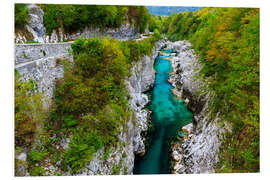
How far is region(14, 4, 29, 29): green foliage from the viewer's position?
15.4ft

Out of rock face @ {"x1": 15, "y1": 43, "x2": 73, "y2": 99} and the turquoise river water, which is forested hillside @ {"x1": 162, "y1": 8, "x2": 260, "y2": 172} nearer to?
the turquoise river water

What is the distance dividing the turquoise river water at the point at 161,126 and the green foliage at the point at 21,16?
7.71m

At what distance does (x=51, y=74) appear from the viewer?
4.16m

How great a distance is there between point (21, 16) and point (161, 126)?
888cm

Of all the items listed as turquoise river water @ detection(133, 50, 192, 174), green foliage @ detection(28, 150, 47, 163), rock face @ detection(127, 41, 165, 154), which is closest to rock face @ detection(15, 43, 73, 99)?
green foliage @ detection(28, 150, 47, 163)

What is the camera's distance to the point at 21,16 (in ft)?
16.3

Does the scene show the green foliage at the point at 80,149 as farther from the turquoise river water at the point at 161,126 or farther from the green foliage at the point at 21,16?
the green foliage at the point at 21,16

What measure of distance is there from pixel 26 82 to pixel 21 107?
2.36 feet

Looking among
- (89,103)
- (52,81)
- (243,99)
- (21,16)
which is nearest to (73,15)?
(21,16)

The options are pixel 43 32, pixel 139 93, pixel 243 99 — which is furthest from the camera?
pixel 139 93

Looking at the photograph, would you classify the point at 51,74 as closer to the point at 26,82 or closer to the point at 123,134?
the point at 26,82

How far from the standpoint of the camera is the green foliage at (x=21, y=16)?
185 inches

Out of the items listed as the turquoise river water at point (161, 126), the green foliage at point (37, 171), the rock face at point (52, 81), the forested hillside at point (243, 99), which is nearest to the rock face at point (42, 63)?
the rock face at point (52, 81)

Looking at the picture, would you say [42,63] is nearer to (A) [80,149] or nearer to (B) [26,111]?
(B) [26,111]
